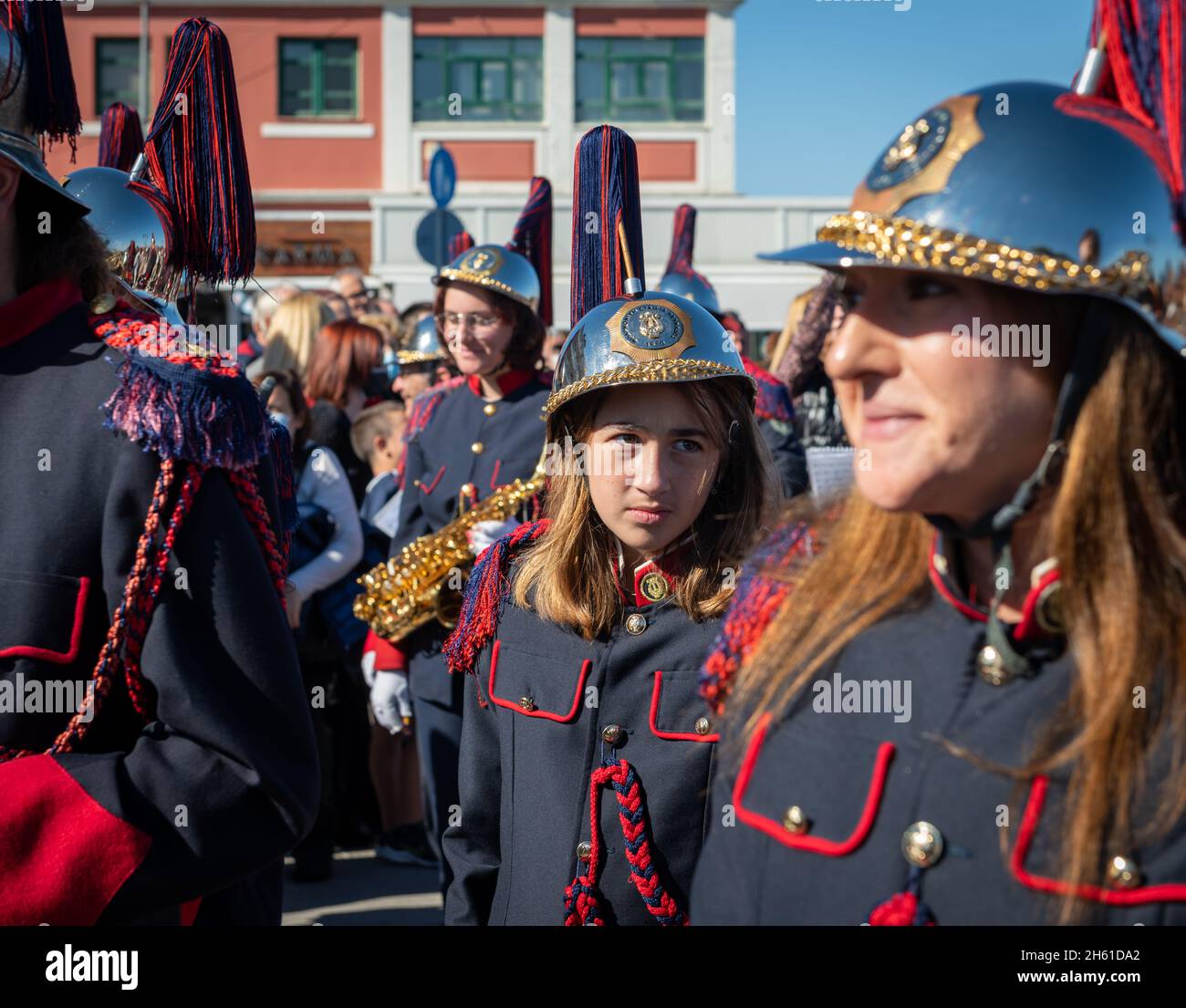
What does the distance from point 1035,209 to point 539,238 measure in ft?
16.7

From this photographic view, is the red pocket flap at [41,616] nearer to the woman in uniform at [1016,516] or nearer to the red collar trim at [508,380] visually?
the woman in uniform at [1016,516]

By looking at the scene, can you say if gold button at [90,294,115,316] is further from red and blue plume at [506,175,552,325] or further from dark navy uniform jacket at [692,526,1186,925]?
red and blue plume at [506,175,552,325]

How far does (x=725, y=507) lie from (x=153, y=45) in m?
28.1

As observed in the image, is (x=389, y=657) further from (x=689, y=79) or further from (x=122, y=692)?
(x=689, y=79)

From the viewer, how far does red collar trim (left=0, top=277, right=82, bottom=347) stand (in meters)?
2.18

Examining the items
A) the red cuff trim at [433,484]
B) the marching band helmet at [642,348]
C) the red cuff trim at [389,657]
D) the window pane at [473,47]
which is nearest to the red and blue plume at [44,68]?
the marching band helmet at [642,348]

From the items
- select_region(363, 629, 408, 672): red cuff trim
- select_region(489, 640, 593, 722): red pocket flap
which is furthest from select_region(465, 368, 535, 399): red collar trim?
select_region(489, 640, 593, 722): red pocket flap

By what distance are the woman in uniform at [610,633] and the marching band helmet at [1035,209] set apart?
1265 mm

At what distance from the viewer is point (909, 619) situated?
5.83 ft

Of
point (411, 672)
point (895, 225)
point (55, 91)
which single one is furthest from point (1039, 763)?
point (411, 672)

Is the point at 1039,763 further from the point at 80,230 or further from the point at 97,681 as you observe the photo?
the point at 80,230

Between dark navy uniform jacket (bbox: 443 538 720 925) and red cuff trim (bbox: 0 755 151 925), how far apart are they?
3.10 ft

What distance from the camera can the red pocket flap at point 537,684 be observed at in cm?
279

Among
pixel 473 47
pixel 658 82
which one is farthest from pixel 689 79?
pixel 473 47
